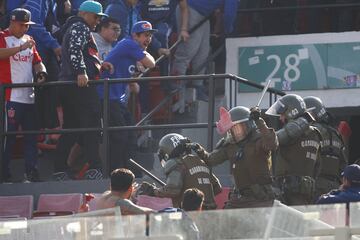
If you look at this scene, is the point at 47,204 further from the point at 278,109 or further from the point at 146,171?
the point at 278,109

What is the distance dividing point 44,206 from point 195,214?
16.2 ft

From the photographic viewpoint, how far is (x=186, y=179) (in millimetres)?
17250

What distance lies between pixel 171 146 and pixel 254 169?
1.01 m

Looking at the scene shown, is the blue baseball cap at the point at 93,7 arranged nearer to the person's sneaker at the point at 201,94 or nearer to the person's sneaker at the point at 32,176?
the person's sneaker at the point at 32,176

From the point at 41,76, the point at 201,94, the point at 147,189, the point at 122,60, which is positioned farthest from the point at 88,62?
the point at 147,189

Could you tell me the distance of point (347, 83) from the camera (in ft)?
72.6

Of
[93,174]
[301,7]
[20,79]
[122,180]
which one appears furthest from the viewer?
[301,7]

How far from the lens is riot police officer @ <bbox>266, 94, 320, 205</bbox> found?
677 inches

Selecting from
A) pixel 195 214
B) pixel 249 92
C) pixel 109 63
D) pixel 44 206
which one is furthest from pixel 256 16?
pixel 195 214

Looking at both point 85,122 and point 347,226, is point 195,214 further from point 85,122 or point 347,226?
point 85,122

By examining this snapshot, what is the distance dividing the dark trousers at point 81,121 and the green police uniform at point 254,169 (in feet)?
9.01

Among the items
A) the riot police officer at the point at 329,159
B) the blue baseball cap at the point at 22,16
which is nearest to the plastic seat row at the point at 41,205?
the blue baseball cap at the point at 22,16

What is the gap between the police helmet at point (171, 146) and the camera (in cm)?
1755

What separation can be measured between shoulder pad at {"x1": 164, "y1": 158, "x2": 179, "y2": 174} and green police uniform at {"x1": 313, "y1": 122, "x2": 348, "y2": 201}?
138cm
